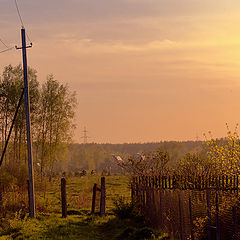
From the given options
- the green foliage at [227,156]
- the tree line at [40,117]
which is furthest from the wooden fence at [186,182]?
the tree line at [40,117]

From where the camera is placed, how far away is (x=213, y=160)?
64.5ft

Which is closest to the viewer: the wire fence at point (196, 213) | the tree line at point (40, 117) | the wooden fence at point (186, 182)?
the wire fence at point (196, 213)

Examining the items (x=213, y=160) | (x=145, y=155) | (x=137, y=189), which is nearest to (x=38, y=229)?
(x=137, y=189)

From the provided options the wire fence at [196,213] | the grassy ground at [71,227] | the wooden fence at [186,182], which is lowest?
the grassy ground at [71,227]

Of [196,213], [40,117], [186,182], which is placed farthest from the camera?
[40,117]

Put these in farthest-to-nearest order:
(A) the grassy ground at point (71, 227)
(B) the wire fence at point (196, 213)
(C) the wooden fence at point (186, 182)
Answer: (C) the wooden fence at point (186, 182) → (A) the grassy ground at point (71, 227) → (B) the wire fence at point (196, 213)

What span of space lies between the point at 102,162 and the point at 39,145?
128870mm

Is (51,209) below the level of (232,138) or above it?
below

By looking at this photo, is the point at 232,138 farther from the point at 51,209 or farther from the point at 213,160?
the point at 51,209

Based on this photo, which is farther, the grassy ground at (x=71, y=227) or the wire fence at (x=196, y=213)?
the grassy ground at (x=71, y=227)

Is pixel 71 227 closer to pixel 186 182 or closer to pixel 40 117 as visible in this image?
pixel 186 182

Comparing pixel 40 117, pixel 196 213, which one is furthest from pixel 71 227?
pixel 40 117

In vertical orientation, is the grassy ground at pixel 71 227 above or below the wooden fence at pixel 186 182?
below

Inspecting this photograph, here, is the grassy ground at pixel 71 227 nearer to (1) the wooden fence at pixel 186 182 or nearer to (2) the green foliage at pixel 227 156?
(1) the wooden fence at pixel 186 182
